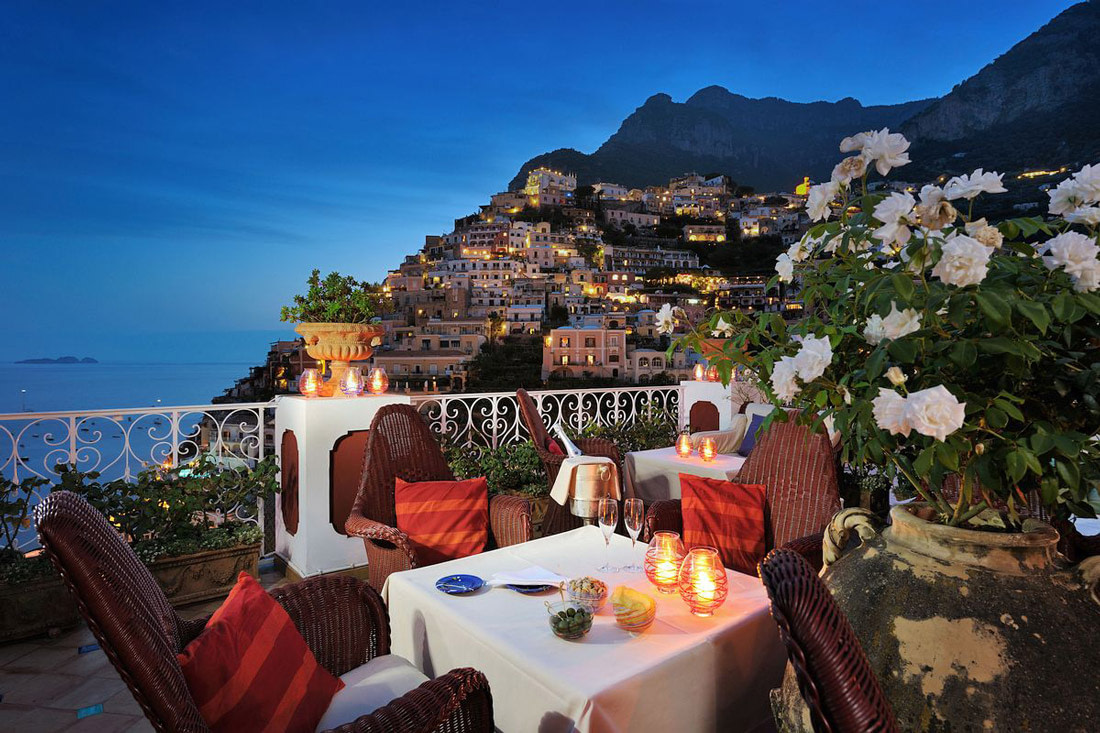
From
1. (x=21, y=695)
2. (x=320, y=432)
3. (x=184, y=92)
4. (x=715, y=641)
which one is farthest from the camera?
(x=184, y=92)

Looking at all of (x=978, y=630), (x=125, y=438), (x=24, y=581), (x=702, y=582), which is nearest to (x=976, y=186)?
(x=978, y=630)

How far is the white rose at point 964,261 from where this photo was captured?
76 centimetres

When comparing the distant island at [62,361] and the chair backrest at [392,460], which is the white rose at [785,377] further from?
the distant island at [62,361]

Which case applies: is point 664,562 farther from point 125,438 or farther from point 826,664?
point 125,438

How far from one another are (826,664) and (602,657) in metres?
0.80

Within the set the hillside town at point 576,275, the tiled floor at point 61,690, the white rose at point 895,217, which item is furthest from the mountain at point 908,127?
the hillside town at point 576,275

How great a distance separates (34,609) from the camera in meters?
3.01

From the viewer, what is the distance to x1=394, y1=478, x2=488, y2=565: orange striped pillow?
284 centimetres

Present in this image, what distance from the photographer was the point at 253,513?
4023 mm

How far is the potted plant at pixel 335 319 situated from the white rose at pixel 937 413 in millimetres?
3763

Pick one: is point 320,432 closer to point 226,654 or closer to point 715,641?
point 226,654

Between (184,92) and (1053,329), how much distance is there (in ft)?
108

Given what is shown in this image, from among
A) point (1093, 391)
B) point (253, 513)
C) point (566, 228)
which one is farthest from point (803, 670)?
point (566, 228)

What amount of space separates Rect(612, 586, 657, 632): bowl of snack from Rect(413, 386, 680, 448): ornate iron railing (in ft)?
10.8
